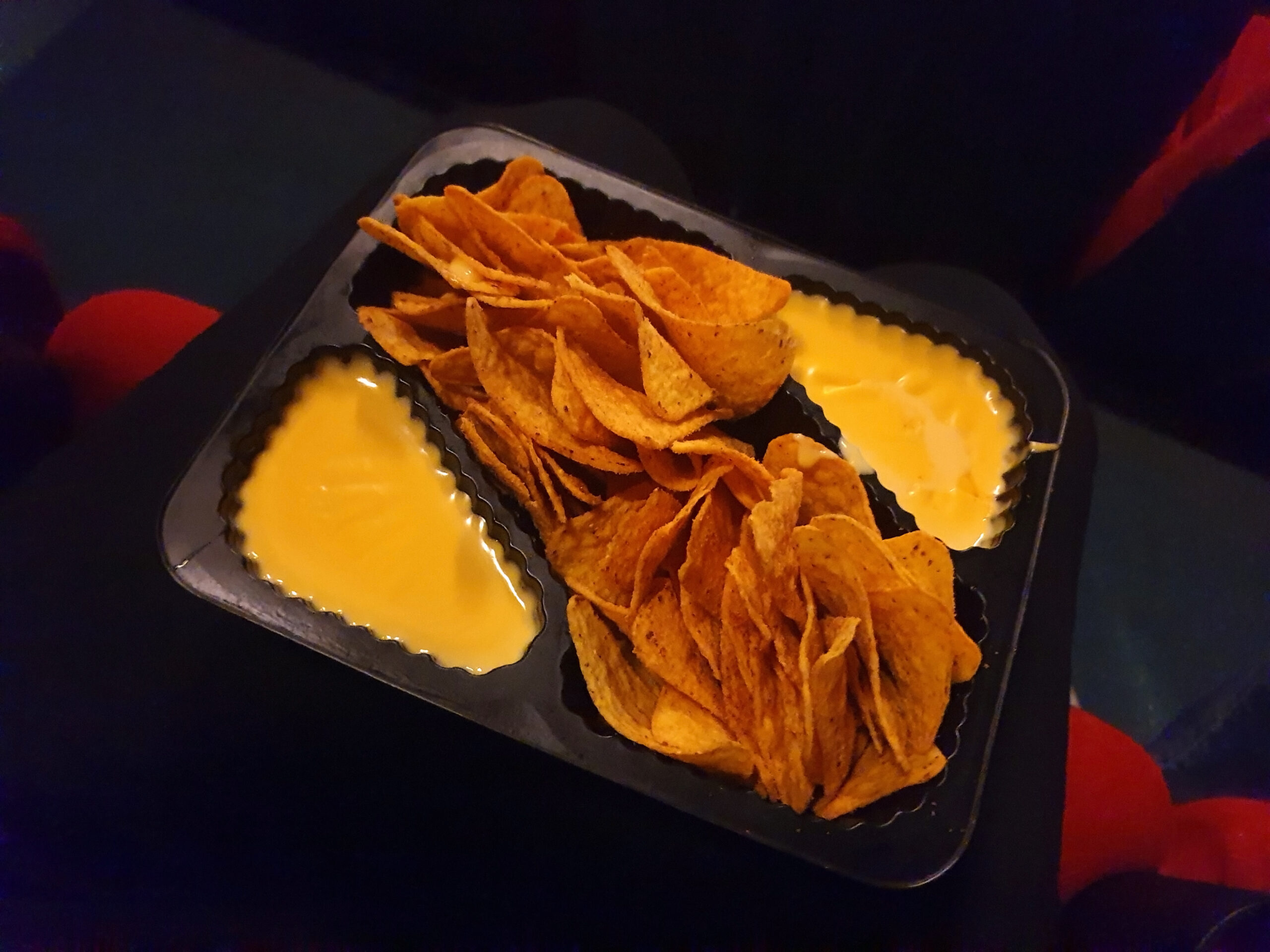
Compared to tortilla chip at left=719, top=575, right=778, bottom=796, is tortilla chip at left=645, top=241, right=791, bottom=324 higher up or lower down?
higher up

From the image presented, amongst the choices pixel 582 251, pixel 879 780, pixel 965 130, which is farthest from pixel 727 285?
pixel 965 130

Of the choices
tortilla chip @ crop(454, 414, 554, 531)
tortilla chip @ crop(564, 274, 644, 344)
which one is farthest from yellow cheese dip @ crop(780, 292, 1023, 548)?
tortilla chip @ crop(454, 414, 554, 531)

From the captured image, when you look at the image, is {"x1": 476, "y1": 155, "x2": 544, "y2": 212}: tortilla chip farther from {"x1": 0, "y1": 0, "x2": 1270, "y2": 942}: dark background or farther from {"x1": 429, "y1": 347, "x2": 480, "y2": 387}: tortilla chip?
{"x1": 0, "y1": 0, "x2": 1270, "y2": 942}: dark background

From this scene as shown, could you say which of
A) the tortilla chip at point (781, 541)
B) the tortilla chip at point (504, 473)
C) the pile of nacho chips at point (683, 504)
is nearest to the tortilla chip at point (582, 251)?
the pile of nacho chips at point (683, 504)

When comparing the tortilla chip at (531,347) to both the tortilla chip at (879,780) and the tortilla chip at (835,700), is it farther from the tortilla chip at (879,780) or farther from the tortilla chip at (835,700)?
the tortilla chip at (879,780)

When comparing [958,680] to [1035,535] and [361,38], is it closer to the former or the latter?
[1035,535]

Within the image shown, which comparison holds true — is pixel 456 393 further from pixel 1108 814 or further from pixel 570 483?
pixel 1108 814
